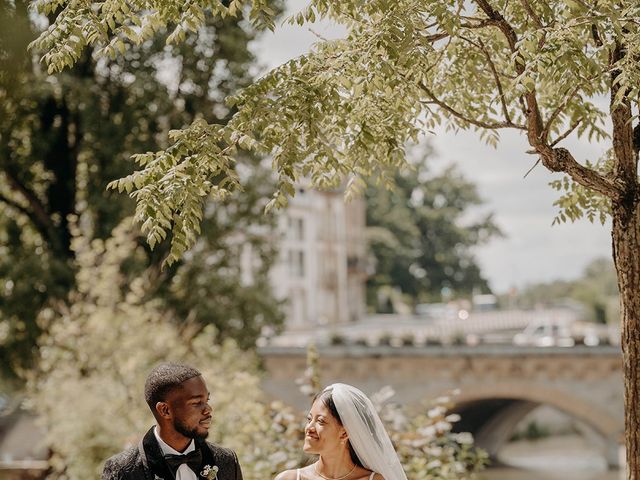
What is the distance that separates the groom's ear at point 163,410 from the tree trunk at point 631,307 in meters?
2.94

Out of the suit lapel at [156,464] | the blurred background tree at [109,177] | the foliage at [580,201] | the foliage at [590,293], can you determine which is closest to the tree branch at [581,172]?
the foliage at [580,201]

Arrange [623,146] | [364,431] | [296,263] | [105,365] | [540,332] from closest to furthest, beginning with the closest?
[364,431]
[623,146]
[105,365]
[540,332]
[296,263]

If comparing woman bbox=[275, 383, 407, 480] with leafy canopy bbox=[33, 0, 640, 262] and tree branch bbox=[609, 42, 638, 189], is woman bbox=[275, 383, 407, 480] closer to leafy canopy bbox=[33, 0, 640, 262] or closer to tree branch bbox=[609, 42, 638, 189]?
leafy canopy bbox=[33, 0, 640, 262]

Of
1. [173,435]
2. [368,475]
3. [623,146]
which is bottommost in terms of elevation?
[368,475]

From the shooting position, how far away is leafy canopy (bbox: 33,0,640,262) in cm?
501

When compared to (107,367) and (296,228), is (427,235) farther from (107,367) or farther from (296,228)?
(107,367)

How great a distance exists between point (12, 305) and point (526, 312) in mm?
37633

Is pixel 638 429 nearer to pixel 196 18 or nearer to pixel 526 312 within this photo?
pixel 196 18

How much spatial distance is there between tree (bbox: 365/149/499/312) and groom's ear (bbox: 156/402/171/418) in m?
60.6

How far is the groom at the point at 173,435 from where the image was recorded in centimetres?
364

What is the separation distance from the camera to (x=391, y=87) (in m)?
5.23

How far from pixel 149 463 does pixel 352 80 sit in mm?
2396

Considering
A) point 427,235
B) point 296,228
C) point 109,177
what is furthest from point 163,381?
point 427,235

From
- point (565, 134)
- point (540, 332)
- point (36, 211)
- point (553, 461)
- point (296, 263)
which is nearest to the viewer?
point (565, 134)
